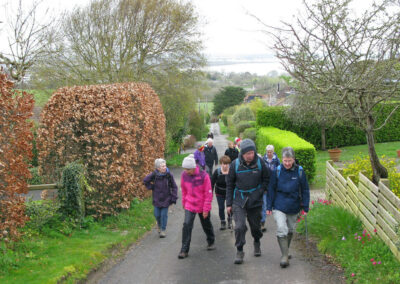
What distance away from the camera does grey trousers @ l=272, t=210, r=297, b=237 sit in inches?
258

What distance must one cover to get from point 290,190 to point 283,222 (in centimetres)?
51

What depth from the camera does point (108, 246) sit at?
796cm

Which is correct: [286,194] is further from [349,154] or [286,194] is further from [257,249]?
[349,154]

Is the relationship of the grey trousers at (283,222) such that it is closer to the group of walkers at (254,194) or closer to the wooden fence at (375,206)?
the group of walkers at (254,194)

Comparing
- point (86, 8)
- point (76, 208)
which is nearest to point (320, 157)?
point (86, 8)

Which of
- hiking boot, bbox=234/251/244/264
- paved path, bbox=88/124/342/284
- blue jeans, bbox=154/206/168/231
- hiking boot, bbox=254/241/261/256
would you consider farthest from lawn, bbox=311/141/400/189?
hiking boot, bbox=234/251/244/264

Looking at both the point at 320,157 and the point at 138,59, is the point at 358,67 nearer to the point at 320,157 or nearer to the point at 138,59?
the point at 320,157

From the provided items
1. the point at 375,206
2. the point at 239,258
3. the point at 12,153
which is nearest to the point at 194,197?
the point at 239,258

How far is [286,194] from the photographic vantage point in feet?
21.8

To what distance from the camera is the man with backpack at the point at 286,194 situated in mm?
6586

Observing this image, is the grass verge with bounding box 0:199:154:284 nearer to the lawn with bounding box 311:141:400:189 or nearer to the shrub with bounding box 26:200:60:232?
the shrub with bounding box 26:200:60:232

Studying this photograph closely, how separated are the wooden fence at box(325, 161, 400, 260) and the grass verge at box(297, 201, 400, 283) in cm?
14

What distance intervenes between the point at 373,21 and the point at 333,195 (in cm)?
431

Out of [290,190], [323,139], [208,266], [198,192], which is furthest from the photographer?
[323,139]
